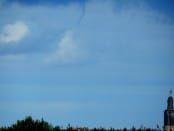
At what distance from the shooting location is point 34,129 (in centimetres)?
14238

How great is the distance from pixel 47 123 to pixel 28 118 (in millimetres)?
10445

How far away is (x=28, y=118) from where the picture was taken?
470ft

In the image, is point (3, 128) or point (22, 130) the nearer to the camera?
point (22, 130)

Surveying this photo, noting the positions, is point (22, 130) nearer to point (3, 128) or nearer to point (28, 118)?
point (28, 118)

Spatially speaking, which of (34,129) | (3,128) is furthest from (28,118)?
(3,128)

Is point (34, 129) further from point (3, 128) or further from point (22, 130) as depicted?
point (3, 128)

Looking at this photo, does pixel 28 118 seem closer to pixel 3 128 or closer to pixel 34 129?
pixel 34 129

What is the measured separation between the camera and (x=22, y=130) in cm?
14225

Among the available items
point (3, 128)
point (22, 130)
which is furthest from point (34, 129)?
point (3, 128)

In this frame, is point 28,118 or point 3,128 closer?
point 28,118

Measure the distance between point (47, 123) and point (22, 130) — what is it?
11.7m

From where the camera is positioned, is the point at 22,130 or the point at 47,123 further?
the point at 47,123

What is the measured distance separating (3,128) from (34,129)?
18.4 metres

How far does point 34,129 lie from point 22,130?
2.95 metres
